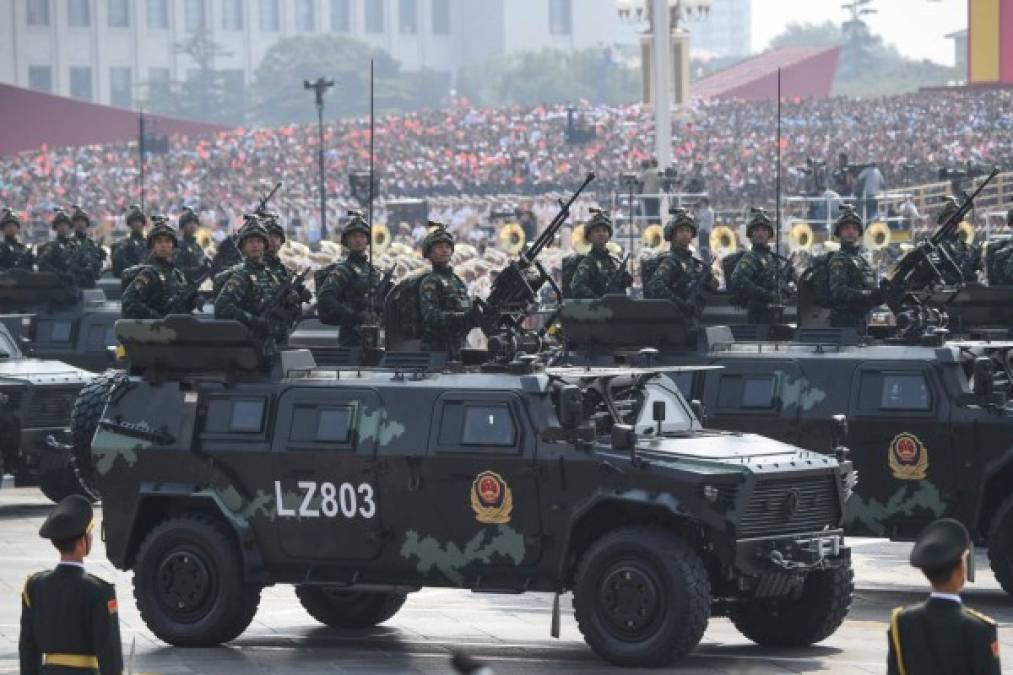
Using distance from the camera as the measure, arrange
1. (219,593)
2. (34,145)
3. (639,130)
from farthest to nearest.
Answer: (34,145) → (639,130) → (219,593)

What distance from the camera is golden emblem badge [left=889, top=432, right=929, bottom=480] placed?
19766 millimetres

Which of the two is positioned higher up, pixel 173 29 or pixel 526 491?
pixel 173 29

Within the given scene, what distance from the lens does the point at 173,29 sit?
152 metres

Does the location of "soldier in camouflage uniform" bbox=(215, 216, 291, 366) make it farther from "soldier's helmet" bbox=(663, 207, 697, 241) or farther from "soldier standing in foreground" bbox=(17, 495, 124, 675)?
"soldier standing in foreground" bbox=(17, 495, 124, 675)

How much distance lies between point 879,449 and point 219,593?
217 inches

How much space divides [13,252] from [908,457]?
55.0 feet

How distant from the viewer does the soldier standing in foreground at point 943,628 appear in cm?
964

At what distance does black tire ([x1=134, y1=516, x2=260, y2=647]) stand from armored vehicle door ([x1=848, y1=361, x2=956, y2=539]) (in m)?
5.12

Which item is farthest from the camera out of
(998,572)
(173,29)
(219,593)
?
(173,29)

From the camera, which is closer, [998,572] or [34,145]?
[998,572]

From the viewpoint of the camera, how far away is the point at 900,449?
782 inches

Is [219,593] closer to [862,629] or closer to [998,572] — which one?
[862,629]

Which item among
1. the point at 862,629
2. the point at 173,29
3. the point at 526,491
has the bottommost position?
the point at 862,629

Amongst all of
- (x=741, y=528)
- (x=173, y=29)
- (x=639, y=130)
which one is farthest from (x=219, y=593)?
(x=173, y=29)
